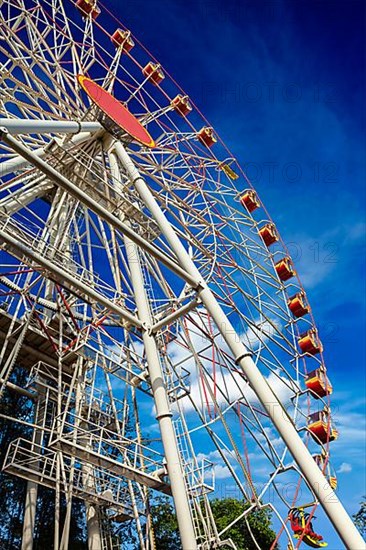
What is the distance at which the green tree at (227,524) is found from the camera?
21.7m

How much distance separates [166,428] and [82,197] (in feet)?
10.4

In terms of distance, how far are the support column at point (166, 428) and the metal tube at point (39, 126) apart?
273 centimetres

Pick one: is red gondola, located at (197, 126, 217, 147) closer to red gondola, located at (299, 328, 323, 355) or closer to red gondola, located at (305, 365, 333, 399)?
red gondola, located at (299, 328, 323, 355)

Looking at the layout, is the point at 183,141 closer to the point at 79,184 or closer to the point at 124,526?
the point at 79,184

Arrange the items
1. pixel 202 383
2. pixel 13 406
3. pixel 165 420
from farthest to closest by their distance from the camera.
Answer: pixel 13 406 < pixel 202 383 < pixel 165 420

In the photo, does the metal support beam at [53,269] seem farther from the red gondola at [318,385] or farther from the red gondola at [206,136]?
the red gondola at [206,136]

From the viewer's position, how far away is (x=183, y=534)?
5.34 meters

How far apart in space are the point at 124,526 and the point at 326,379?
39.3 feet

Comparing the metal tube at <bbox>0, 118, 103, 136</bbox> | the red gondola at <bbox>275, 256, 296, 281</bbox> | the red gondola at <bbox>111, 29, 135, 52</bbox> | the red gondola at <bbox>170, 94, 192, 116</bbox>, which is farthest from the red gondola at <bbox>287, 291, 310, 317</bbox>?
the red gondola at <bbox>111, 29, 135, 52</bbox>

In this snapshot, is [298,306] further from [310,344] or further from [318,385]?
[318,385]

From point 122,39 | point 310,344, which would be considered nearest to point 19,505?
point 310,344

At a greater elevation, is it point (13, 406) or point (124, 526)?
point (13, 406)

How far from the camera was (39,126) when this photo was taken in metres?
6.95

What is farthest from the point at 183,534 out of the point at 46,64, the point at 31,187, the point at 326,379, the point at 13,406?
the point at 13,406
